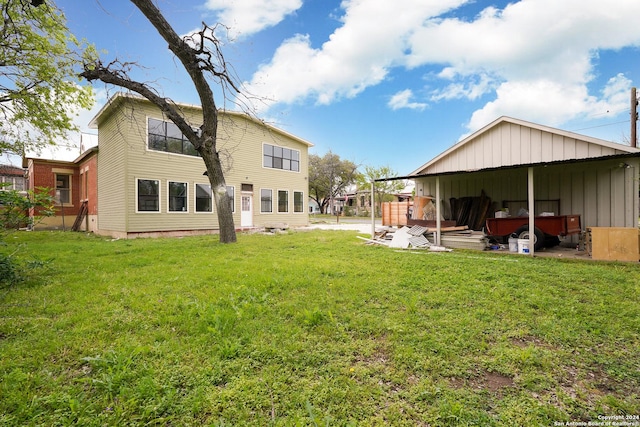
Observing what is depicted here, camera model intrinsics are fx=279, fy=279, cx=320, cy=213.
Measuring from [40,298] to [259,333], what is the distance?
3.46 metres

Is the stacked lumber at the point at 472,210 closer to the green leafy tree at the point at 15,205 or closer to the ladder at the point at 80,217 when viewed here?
the green leafy tree at the point at 15,205

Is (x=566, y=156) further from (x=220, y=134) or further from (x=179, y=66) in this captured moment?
(x=220, y=134)

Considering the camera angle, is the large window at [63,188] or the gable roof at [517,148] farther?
the large window at [63,188]

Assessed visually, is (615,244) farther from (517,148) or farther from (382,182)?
(382,182)

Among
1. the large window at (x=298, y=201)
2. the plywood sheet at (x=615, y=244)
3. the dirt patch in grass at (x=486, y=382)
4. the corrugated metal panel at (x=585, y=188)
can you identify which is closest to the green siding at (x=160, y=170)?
the large window at (x=298, y=201)

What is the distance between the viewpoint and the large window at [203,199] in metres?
14.2

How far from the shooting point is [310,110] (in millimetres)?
21531

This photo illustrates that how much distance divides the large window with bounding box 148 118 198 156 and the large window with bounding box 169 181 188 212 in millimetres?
1623

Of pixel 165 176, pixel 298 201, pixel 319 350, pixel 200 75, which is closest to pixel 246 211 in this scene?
pixel 298 201

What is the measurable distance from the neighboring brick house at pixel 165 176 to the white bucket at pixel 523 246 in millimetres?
8940

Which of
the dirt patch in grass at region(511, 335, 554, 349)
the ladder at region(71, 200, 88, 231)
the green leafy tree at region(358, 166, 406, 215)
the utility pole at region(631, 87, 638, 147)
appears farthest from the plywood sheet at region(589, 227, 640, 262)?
the green leafy tree at region(358, 166, 406, 215)

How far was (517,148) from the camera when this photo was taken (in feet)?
31.1

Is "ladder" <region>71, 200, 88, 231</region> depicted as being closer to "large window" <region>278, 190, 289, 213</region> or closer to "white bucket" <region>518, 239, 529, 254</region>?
"large window" <region>278, 190, 289, 213</region>

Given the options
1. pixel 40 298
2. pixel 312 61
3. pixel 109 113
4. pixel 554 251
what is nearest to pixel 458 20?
pixel 312 61
